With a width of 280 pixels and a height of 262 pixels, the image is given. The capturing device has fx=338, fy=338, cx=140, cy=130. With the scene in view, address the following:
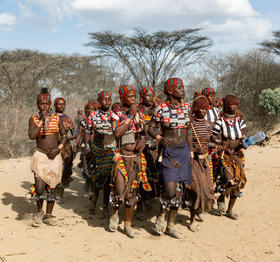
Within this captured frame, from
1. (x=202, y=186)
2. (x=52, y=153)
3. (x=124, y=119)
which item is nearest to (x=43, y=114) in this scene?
(x=52, y=153)

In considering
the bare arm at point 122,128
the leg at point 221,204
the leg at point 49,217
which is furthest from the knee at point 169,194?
the leg at point 49,217

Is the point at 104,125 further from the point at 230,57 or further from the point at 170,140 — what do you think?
the point at 230,57

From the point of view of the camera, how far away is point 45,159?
487cm

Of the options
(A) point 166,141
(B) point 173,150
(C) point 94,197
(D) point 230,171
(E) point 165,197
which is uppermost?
(A) point 166,141

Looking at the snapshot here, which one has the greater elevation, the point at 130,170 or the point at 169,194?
the point at 130,170

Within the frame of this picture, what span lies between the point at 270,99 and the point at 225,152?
12.0 metres

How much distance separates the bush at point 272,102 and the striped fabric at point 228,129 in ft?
38.4

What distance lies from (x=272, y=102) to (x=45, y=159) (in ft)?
44.9

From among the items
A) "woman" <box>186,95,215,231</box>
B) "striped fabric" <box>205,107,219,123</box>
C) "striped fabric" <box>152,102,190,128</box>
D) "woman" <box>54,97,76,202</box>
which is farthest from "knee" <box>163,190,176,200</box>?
"woman" <box>54,97,76,202</box>

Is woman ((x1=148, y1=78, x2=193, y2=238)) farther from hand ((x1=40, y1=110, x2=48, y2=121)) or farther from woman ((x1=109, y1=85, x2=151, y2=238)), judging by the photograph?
hand ((x1=40, y1=110, x2=48, y2=121))

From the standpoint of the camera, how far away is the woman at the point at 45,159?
4766 mm

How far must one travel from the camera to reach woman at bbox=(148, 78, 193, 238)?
4.39m

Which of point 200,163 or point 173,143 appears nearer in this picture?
point 173,143

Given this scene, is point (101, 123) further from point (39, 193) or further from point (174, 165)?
point (174, 165)
